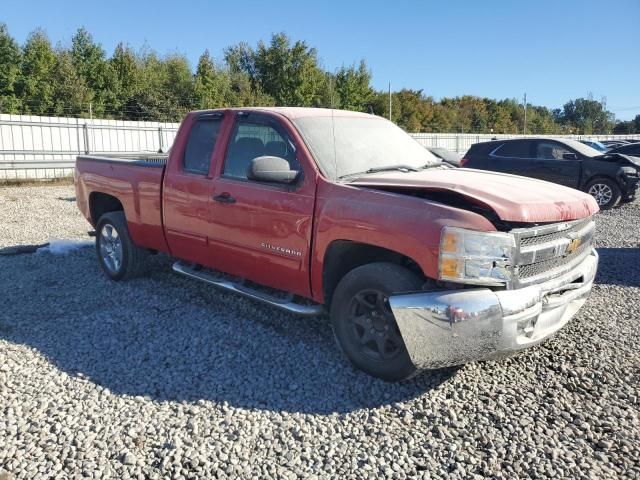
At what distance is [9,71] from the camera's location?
24.9 metres

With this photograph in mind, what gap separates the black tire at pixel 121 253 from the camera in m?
5.83

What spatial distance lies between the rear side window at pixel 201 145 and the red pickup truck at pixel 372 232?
0.05 feet

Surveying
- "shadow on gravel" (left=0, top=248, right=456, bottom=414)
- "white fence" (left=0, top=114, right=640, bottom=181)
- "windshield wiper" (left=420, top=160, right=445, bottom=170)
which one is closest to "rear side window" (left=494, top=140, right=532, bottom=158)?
"windshield wiper" (left=420, top=160, right=445, bottom=170)

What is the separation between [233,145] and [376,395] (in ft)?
8.10

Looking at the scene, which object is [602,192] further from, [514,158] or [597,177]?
[514,158]

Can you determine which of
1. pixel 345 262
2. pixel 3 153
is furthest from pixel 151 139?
pixel 345 262

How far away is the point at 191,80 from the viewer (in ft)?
106

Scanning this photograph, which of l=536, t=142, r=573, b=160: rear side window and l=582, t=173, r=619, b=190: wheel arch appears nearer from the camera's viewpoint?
l=582, t=173, r=619, b=190: wheel arch

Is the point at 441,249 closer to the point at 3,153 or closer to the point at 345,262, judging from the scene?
the point at 345,262

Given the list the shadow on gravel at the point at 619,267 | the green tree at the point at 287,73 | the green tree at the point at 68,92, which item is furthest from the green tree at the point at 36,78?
the shadow on gravel at the point at 619,267

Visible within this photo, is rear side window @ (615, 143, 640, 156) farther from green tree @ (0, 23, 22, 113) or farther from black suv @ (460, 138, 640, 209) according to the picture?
green tree @ (0, 23, 22, 113)

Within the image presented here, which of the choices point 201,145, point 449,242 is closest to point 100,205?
point 201,145

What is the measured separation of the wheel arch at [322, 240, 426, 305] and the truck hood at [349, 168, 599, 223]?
430 mm

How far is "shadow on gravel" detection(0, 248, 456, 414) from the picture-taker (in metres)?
3.56
